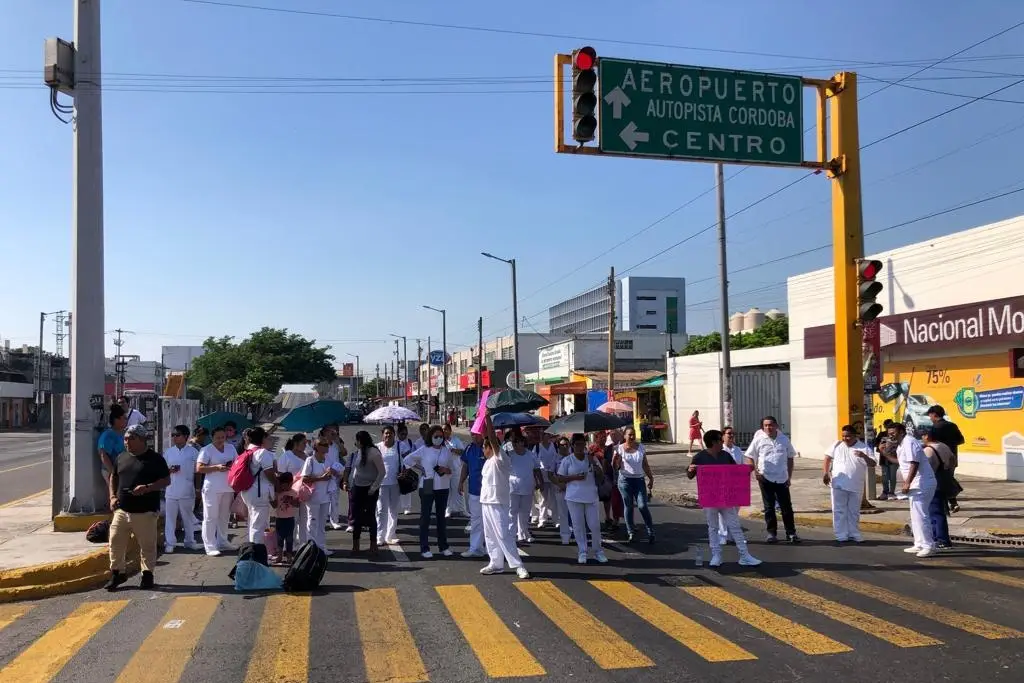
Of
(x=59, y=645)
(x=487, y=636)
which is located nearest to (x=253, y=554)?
(x=59, y=645)

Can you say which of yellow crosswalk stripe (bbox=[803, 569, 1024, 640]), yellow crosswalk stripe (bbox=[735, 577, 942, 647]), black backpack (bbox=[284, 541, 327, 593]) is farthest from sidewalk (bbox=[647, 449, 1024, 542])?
black backpack (bbox=[284, 541, 327, 593])

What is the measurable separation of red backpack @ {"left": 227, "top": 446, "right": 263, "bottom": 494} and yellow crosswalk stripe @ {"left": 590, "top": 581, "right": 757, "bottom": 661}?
13.9 feet

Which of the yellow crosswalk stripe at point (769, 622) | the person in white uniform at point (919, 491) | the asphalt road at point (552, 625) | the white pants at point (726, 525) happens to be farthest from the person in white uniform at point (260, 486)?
the person in white uniform at point (919, 491)

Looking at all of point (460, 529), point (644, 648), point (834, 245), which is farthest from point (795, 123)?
point (644, 648)

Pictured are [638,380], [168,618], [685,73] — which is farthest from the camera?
[638,380]

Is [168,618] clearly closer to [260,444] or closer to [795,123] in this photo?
[260,444]

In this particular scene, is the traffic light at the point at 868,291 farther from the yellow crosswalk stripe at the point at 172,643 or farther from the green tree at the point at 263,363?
the green tree at the point at 263,363

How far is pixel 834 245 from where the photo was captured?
48.7ft

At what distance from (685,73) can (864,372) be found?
21.4 feet

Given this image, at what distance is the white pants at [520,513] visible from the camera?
11071 millimetres

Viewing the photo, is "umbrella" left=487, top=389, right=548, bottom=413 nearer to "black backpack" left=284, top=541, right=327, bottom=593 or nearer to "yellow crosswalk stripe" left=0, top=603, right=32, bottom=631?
"black backpack" left=284, top=541, right=327, bottom=593

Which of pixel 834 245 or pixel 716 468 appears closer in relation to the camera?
pixel 716 468

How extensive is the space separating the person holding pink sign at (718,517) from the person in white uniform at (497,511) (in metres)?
2.21

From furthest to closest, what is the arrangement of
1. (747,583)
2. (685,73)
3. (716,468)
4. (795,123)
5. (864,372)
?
(864,372)
(795,123)
(685,73)
(716,468)
(747,583)
